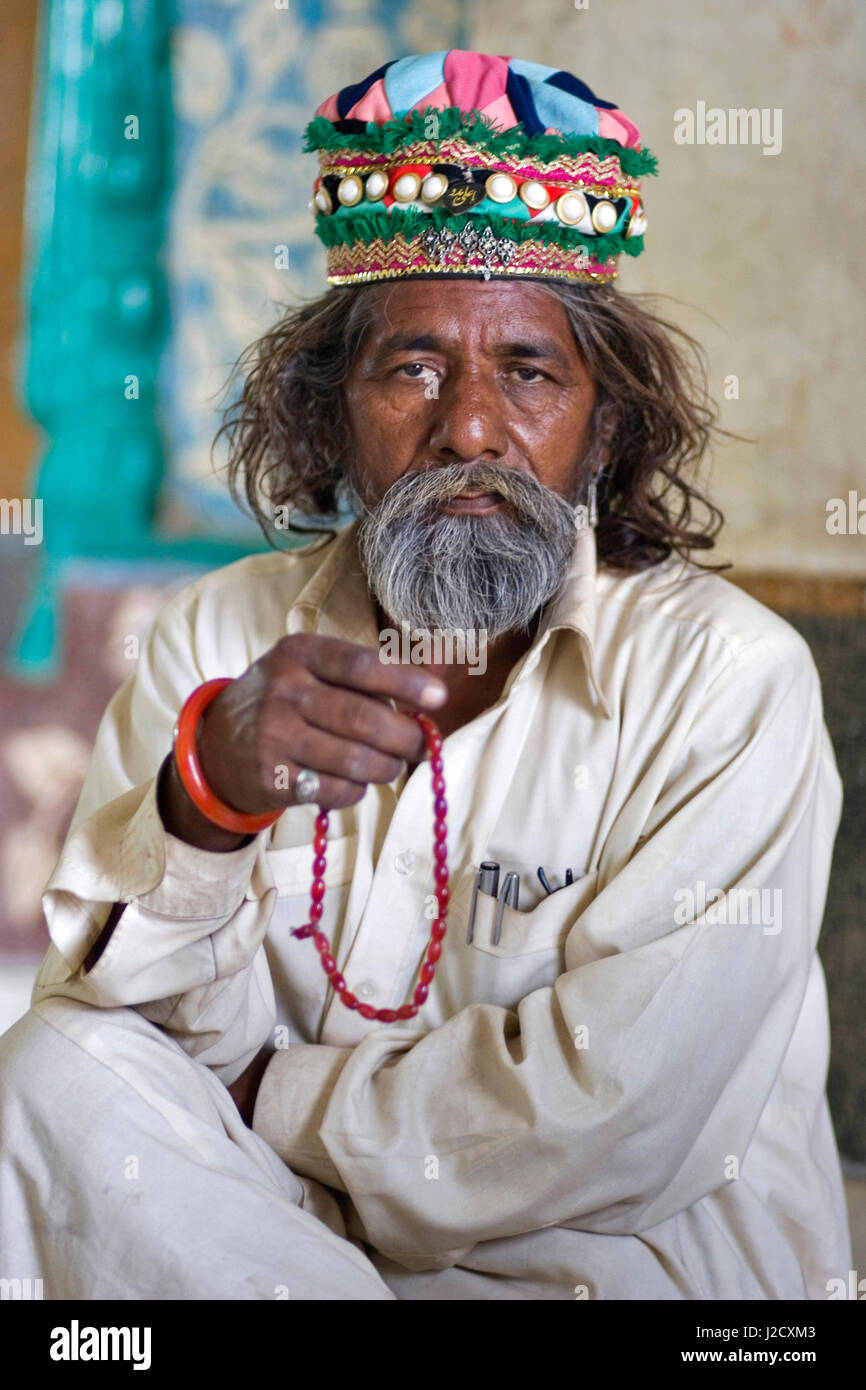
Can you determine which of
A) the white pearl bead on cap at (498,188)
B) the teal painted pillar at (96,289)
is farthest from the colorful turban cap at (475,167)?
the teal painted pillar at (96,289)

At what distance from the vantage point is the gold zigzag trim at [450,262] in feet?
6.69

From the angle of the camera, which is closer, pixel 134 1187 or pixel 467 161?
pixel 134 1187

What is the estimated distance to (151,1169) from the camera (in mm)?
1572

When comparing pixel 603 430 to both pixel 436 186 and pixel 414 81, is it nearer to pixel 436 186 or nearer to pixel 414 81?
pixel 436 186

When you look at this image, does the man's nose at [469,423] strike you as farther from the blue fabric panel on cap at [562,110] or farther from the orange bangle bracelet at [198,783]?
the orange bangle bracelet at [198,783]

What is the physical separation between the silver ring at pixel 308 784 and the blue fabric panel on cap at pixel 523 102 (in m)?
1.05

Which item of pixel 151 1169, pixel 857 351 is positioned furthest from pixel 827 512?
pixel 151 1169

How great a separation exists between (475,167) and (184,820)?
997mm

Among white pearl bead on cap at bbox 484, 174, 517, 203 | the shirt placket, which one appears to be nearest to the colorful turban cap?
white pearl bead on cap at bbox 484, 174, 517, 203

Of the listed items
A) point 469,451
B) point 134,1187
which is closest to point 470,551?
point 469,451

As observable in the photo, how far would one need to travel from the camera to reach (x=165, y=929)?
1666 millimetres

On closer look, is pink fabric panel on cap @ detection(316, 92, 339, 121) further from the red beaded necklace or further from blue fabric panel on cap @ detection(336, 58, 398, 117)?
the red beaded necklace
